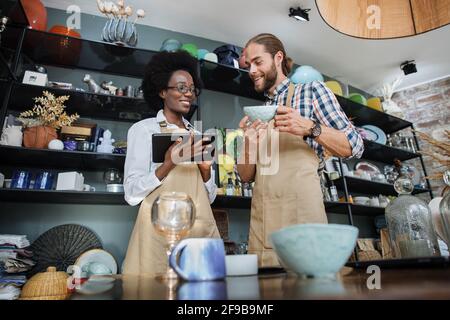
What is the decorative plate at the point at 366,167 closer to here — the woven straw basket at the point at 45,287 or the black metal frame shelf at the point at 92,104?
the black metal frame shelf at the point at 92,104

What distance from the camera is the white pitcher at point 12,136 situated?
93.3 inches

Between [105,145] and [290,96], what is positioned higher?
[105,145]

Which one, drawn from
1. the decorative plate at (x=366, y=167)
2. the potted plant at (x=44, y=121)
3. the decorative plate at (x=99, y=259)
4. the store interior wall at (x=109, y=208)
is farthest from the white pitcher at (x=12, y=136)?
the decorative plate at (x=366, y=167)

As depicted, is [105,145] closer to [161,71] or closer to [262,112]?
[161,71]

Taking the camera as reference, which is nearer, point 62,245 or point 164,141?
point 164,141

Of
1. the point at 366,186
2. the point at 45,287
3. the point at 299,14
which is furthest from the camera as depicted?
the point at 366,186

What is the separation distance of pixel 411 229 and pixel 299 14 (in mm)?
3056

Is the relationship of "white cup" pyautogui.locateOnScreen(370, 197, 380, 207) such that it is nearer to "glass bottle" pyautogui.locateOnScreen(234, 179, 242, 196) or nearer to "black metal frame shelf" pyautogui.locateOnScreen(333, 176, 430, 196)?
"black metal frame shelf" pyautogui.locateOnScreen(333, 176, 430, 196)

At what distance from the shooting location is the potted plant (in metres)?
2.43

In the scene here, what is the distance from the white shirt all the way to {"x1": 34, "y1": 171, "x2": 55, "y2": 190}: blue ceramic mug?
3.98 feet

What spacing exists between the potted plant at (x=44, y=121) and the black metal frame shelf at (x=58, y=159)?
0.26ft

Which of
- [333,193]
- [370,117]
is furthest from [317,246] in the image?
[370,117]

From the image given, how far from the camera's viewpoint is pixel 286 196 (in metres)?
1.47
